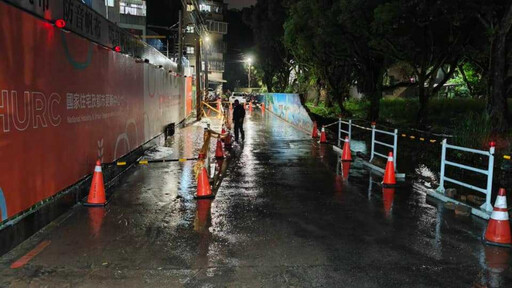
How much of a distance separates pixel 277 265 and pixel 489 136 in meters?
11.0

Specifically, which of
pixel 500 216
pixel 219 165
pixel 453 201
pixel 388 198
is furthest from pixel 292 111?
pixel 500 216

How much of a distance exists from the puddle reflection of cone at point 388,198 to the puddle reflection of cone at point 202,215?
119 inches

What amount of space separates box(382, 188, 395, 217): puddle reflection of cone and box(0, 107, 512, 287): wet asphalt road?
19 mm

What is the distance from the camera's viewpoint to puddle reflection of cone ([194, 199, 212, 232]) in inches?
281

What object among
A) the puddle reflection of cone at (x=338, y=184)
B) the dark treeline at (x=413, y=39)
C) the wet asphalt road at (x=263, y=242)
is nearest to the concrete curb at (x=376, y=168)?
the wet asphalt road at (x=263, y=242)

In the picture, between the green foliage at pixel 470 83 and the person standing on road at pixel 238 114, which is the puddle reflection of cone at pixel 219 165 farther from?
the green foliage at pixel 470 83

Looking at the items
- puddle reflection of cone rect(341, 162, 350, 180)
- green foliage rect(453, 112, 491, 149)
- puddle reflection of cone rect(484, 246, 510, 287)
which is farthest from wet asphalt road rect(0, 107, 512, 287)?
green foliage rect(453, 112, 491, 149)

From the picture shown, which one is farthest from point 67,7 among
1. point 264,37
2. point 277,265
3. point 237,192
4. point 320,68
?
point 264,37

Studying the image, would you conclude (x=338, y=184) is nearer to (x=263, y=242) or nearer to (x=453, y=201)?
(x=453, y=201)

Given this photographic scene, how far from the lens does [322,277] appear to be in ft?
17.0

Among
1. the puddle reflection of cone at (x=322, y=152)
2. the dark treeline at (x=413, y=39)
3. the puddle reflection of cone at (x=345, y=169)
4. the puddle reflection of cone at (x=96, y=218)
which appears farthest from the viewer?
the puddle reflection of cone at (x=322, y=152)

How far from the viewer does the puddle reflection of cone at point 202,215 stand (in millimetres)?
7125

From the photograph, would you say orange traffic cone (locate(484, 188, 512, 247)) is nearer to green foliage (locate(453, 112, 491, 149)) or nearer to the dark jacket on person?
green foliage (locate(453, 112, 491, 149))

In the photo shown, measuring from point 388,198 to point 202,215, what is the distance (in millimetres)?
3814
